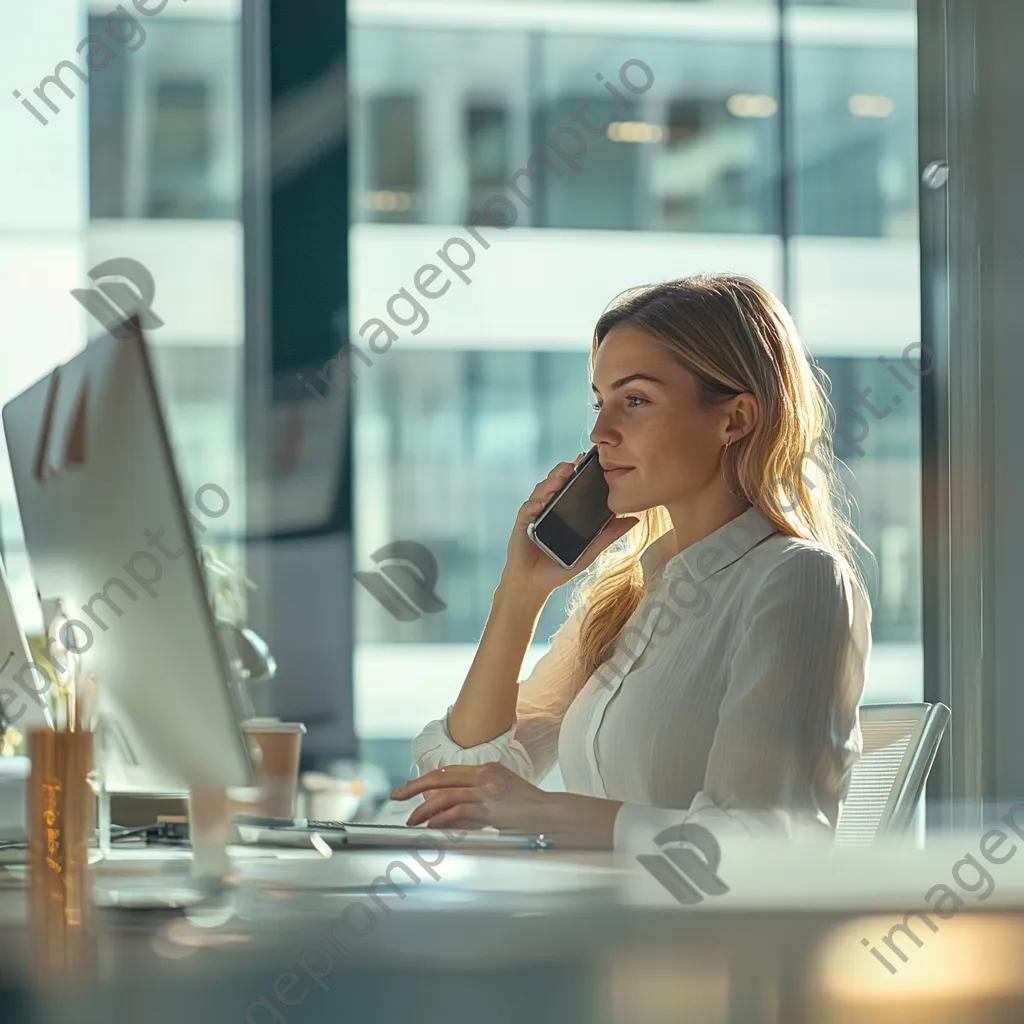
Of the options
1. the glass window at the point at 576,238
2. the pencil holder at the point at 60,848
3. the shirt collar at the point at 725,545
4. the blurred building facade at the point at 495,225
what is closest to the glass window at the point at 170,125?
the blurred building facade at the point at 495,225

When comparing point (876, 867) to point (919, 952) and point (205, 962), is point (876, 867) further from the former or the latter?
point (205, 962)

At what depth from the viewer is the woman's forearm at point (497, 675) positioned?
171 centimetres

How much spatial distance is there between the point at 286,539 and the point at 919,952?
7.85 feet

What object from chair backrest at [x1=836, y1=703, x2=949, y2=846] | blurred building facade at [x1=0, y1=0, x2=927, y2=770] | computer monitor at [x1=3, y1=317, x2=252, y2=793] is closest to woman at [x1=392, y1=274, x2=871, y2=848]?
chair backrest at [x1=836, y1=703, x2=949, y2=846]

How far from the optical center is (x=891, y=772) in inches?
62.6

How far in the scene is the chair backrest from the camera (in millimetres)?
1561

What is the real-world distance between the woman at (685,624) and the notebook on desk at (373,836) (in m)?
0.06

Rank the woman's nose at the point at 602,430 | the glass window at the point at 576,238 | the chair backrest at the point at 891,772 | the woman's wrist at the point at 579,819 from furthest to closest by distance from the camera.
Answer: the glass window at the point at 576,238, the woman's nose at the point at 602,430, the chair backrest at the point at 891,772, the woman's wrist at the point at 579,819

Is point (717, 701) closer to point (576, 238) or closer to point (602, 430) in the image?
point (602, 430)

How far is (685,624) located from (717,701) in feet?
0.38

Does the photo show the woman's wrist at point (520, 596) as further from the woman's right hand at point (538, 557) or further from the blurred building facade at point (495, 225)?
the blurred building facade at point (495, 225)

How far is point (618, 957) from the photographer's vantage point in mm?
691

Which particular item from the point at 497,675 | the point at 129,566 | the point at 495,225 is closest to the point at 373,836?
the point at 129,566

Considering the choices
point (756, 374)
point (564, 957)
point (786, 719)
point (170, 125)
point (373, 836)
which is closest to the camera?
point (564, 957)
